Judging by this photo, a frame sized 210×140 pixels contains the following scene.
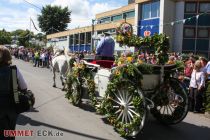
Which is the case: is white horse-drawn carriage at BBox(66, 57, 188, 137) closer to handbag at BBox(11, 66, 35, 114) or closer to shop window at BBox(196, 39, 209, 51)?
handbag at BBox(11, 66, 35, 114)

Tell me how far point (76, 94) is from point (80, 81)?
47cm

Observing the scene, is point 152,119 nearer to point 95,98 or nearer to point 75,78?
point 95,98

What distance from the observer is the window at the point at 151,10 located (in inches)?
1457

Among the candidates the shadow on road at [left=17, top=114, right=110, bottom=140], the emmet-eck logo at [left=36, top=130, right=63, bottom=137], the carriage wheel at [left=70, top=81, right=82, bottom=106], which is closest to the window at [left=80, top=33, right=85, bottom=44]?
the carriage wheel at [left=70, top=81, right=82, bottom=106]

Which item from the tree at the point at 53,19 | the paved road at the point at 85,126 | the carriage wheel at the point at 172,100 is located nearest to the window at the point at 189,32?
the paved road at the point at 85,126

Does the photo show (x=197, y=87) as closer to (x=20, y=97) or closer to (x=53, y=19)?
(x=20, y=97)

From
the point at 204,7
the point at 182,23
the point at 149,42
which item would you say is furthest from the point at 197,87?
the point at 204,7

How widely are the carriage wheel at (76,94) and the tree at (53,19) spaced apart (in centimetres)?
7925

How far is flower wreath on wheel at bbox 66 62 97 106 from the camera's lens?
9.02 meters

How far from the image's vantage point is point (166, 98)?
7.98m

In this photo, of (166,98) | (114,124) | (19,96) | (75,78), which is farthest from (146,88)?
(19,96)

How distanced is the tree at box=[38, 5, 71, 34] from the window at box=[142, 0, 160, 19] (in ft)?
171

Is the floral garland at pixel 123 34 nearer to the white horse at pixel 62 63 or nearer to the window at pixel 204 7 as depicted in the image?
the white horse at pixel 62 63

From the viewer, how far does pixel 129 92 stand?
7227 mm
